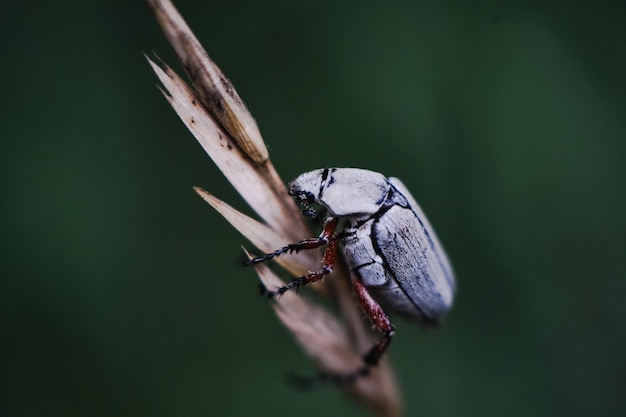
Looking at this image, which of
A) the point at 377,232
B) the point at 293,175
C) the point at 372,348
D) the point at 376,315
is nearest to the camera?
the point at 372,348

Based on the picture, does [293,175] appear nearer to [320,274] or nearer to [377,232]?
[377,232]

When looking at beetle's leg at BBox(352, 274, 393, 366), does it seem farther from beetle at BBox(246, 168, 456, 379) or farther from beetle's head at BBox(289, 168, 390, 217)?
beetle's head at BBox(289, 168, 390, 217)

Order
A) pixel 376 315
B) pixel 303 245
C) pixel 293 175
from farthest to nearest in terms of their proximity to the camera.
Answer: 1. pixel 293 175
2. pixel 376 315
3. pixel 303 245

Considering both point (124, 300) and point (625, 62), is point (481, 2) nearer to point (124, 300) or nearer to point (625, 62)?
point (625, 62)

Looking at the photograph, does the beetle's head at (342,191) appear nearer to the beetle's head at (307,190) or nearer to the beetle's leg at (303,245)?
the beetle's head at (307,190)

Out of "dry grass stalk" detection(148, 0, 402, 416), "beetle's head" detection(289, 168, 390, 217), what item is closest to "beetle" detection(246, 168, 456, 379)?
"beetle's head" detection(289, 168, 390, 217)

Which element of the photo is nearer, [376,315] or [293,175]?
[376,315]

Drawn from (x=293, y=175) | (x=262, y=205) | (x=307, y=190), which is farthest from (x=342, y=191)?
(x=293, y=175)

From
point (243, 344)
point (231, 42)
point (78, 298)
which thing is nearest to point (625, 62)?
point (231, 42)
